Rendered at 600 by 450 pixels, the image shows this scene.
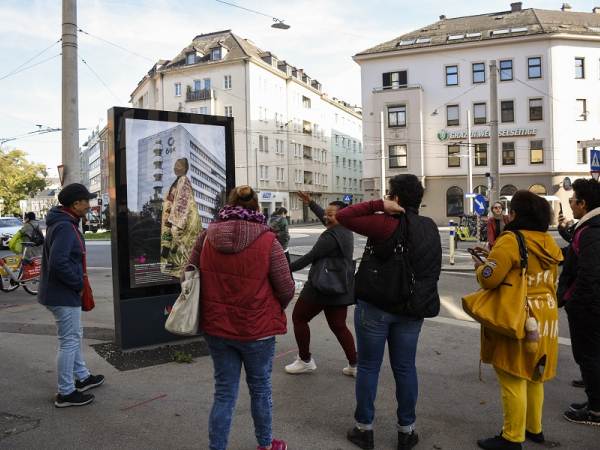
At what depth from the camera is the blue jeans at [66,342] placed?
4.24 m

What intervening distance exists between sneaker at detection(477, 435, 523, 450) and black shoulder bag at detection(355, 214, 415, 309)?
1.17m

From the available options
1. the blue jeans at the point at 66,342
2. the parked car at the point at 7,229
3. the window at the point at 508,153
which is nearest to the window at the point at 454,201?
the window at the point at 508,153

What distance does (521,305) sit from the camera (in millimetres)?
3355

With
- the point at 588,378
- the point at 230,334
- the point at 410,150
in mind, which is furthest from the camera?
the point at 410,150

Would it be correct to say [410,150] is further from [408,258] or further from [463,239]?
[408,258]

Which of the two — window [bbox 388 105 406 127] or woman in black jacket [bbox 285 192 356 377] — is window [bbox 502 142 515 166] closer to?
window [bbox 388 105 406 127]

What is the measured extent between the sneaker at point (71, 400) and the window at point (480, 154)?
135 feet

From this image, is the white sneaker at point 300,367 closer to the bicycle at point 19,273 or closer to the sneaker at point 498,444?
the sneaker at point 498,444

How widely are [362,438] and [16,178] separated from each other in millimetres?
61199

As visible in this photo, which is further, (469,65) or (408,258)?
(469,65)

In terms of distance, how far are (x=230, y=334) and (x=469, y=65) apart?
43.1 meters

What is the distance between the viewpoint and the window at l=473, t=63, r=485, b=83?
41312 mm

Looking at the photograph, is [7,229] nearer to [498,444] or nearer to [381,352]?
[381,352]

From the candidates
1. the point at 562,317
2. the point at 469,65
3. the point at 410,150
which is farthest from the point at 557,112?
the point at 562,317
